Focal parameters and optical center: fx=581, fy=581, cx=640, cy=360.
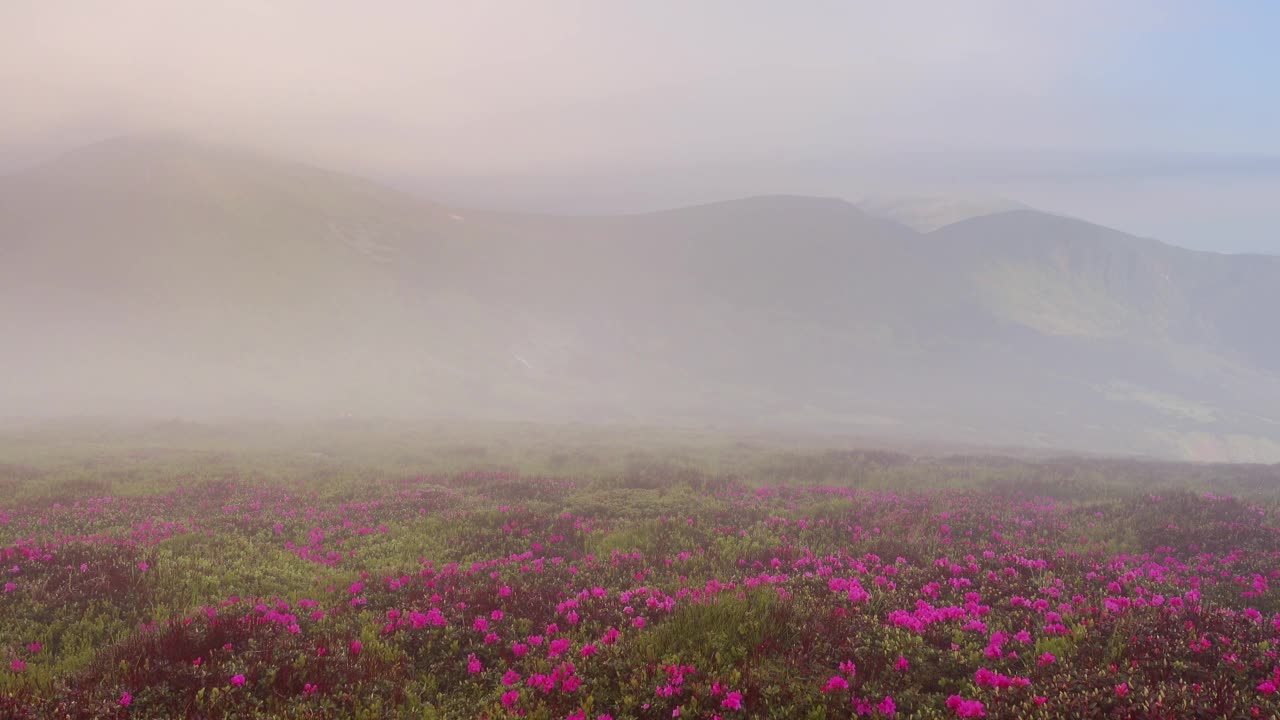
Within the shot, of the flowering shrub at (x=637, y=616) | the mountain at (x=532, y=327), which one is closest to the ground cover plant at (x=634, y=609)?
the flowering shrub at (x=637, y=616)

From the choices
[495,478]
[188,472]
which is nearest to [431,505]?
[495,478]

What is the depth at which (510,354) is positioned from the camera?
134250 millimetres

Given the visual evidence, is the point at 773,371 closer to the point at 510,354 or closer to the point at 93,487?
the point at 510,354

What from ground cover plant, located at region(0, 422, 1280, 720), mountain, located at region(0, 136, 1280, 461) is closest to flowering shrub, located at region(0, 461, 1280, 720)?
ground cover plant, located at region(0, 422, 1280, 720)

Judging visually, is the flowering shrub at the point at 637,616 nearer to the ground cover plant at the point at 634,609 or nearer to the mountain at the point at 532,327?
the ground cover plant at the point at 634,609

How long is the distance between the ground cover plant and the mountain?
220ft

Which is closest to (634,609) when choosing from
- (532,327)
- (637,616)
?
(637,616)

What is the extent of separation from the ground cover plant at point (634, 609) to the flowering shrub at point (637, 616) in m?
0.04

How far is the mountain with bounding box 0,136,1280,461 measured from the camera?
100 metres

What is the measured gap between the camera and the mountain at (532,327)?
100312mm

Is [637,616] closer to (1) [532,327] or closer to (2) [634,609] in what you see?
(2) [634,609]

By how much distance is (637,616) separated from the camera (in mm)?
8789

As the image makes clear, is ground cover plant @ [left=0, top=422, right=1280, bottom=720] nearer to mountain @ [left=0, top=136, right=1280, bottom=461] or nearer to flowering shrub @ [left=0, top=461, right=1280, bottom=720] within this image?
flowering shrub @ [left=0, top=461, right=1280, bottom=720]

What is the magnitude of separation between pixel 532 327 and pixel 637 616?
144 meters
